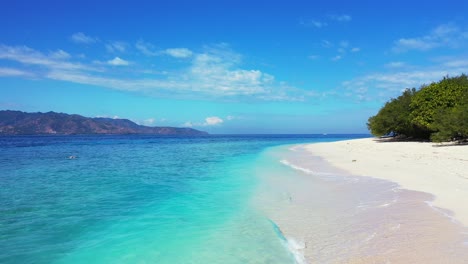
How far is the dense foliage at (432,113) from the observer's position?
97.0 ft

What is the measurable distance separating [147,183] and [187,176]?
9.64ft

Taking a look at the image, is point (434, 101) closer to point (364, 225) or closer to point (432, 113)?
point (432, 113)

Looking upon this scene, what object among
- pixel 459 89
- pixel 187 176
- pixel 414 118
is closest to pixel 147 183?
pixel 187 176

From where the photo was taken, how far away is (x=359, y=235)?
23.5 ft

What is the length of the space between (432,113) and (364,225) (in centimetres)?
3206

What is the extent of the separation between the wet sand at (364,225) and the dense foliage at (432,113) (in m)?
20.6

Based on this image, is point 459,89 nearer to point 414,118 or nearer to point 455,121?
point 414,118


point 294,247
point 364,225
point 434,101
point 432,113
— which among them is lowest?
point 294,247

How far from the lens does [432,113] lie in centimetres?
3472

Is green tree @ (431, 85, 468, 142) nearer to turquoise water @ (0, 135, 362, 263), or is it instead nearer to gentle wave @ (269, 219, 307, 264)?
turquoise water @ (0, 135, 362, 263)

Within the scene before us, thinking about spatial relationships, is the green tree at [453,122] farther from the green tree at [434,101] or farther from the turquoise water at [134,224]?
the turquoise water at [134,224]

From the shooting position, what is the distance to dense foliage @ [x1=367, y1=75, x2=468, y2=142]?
29.6 metres

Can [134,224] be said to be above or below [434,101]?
below

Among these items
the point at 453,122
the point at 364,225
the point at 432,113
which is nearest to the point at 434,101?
the point at 432,113
